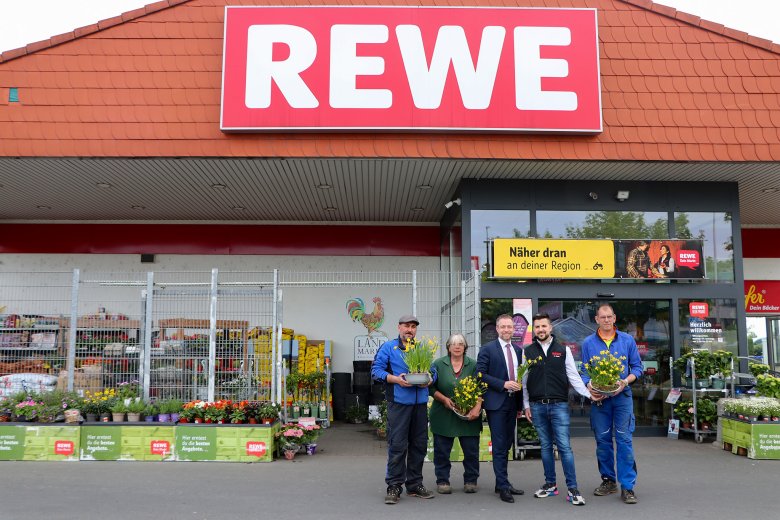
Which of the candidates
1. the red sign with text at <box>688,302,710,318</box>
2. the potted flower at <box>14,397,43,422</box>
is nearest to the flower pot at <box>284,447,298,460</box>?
the potted flower at <box>14,397,43,422</box>

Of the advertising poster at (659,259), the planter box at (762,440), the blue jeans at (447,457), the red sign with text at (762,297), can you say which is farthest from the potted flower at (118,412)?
the red sign with text at (762,297)

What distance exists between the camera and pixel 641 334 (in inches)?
419

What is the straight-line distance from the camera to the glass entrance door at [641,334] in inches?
411

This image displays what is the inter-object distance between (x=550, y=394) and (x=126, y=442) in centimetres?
535

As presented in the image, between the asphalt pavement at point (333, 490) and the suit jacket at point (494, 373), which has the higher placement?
the suit jacket at point (494, 373)

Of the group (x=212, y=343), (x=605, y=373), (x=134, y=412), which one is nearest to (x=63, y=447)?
(x=134, y=412)

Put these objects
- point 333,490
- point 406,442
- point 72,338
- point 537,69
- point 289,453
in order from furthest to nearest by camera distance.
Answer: point 537,69 → point 72,338 → point 289,453 → point 333,490 → point 406,442

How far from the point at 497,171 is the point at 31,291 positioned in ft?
25.7

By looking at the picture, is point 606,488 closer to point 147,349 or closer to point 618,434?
point 618,434

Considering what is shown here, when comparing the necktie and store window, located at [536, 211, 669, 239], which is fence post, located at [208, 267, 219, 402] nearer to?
the necktie

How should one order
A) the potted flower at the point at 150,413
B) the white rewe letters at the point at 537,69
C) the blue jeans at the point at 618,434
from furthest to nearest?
the white rewe letters at the point at 537,69
the potted flower at the point at 150,413
the blue jeans at the point at 618,434

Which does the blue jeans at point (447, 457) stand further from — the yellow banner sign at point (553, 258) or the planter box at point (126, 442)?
the yellow banner sign at point (553, 258)

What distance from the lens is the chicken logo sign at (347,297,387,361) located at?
14.1 m

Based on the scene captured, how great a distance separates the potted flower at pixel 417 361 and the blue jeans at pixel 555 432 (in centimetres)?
106
